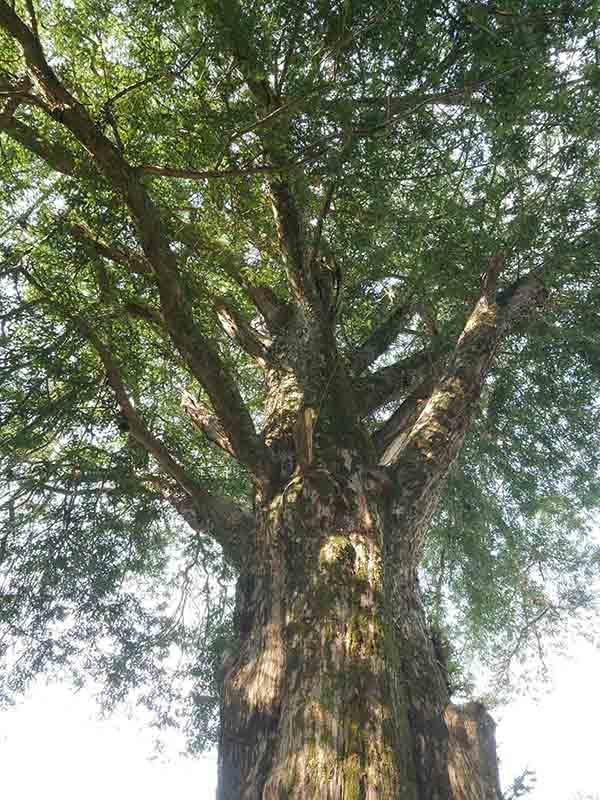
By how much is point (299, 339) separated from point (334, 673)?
304 cm

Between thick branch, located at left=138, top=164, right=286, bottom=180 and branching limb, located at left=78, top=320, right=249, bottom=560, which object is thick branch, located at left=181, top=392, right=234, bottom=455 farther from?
thick branch, located at left=138, top=164, right=286, bottom=180

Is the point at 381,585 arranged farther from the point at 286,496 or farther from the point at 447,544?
the point at 447,544

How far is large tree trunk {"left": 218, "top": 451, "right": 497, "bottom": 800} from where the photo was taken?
2.28 m

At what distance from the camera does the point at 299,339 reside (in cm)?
502

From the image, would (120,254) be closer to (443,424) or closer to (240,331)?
(240,331)

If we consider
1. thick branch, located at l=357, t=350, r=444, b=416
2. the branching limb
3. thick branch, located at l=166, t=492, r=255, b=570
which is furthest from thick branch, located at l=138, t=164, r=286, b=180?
thick branch, located at l=357, t=350, r=444, b=416

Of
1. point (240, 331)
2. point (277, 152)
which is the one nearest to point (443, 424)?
point (277, 152)

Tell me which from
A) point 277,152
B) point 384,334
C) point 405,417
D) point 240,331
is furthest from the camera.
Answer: point 384,334

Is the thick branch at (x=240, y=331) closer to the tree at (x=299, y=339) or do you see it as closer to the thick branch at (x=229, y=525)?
the tree at (x=299, y=339)

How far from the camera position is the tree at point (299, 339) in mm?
2830

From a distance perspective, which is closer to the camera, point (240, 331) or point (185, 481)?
point (185, 481)

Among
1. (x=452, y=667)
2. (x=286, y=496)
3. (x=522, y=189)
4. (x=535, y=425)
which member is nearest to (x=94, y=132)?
(x=286, y=496)

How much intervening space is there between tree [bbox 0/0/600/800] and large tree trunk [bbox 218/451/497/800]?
0.01 meters

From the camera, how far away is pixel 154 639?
5.96 m
